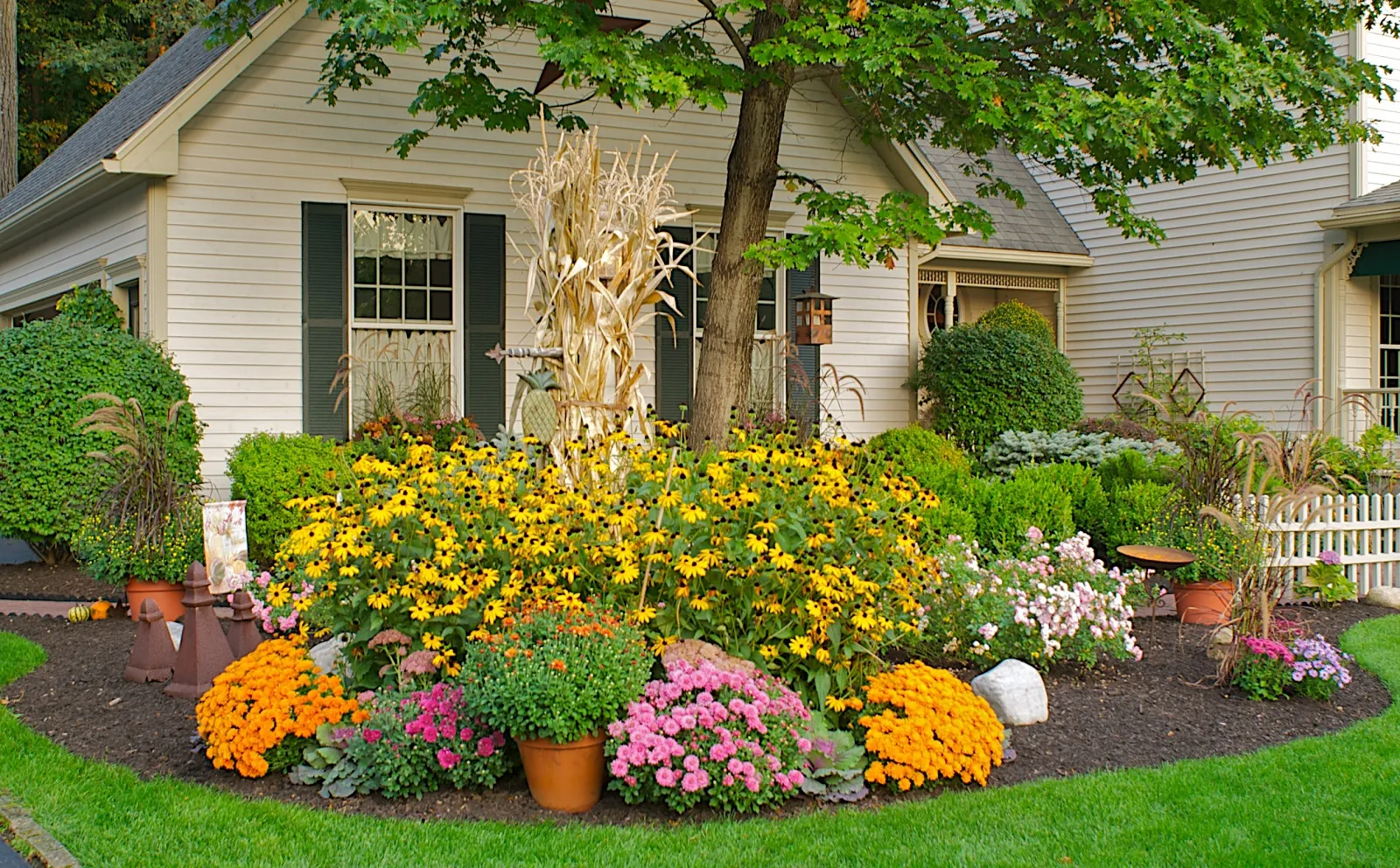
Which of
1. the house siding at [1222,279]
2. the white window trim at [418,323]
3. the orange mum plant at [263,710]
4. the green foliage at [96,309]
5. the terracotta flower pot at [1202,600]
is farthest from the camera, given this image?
the house siding at [1222,279]

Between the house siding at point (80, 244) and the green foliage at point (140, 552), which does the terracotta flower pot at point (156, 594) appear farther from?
the house siding at point (80, 244)

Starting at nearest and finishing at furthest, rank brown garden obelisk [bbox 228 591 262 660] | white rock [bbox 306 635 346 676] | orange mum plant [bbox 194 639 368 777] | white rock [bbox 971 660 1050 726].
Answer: orange mum plant [bbox 194 639 368 777] < white rock [bbox 971 660 1050 726] < white rock [bbox 306 635 346 676] < brown garden obelisk [bbox 228 591 262 660]

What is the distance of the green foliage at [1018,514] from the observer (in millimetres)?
8273

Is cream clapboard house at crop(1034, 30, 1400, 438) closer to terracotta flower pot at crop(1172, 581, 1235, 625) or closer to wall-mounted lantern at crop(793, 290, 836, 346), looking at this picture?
wall-mounted lantern at crop(793, 290, 836, 346)

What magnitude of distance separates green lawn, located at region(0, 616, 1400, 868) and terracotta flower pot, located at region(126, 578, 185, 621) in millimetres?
3084

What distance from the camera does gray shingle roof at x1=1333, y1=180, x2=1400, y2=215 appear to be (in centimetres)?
1306

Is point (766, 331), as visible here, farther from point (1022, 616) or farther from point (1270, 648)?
point (1270, 648)

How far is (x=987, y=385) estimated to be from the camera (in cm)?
1266

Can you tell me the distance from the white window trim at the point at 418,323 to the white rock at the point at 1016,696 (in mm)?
6161

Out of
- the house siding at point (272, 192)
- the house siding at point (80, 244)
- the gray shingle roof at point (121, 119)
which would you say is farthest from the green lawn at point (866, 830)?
the house siding at point (80, 244)

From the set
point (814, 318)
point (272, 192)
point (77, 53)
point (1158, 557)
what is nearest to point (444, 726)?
point (1158, 557)

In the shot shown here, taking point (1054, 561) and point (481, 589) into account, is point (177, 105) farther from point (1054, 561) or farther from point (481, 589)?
point (1054, 561)

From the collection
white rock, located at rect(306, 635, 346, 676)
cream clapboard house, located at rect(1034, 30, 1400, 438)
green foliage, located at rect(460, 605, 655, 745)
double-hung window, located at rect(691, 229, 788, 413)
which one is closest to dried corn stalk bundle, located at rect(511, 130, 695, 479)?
white rock, located at rect(306, 635, 346, 676)

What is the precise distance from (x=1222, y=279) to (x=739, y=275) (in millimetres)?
8715
